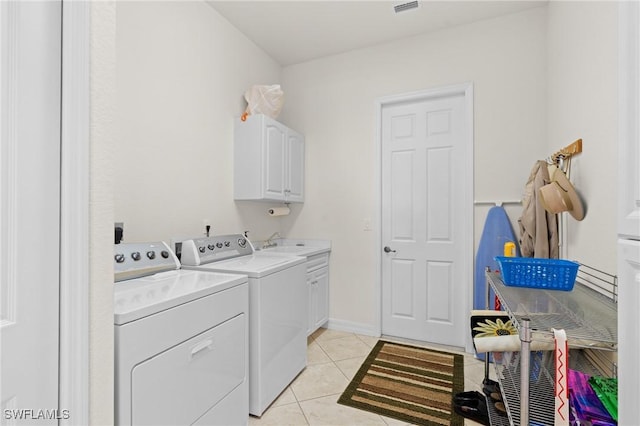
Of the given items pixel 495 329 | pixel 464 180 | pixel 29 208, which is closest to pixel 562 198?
pixel 495 329

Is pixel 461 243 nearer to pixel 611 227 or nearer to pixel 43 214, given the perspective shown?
pixel 611 227

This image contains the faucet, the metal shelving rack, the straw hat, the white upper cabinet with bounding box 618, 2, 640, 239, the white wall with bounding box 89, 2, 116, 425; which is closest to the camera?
the white upper cabinet with bounding box 618, 2, 640, 239

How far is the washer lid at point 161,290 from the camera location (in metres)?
1.14

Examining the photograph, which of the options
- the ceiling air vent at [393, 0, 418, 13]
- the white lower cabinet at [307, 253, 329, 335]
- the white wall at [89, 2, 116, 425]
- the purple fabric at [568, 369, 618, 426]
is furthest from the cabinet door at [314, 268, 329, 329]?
the ceiling air vent at [393, 0, 418, 13]

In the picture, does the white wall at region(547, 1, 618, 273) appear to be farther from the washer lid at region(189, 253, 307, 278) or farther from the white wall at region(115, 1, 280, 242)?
the white wall at region(115, 1, 280, 242)

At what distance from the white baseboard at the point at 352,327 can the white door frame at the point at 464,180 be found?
0.15ft

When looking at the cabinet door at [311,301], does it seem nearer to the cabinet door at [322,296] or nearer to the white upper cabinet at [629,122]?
the cabinet door at [322,296]

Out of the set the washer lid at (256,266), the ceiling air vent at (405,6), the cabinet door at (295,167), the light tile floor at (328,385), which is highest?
the ceiling air vent at (405,6)

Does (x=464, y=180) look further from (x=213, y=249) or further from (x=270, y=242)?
(x=213, y=249)

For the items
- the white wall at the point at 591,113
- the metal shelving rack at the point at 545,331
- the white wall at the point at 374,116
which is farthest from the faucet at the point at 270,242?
the white wall at the point at 591,113

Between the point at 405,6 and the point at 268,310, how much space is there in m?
2.61

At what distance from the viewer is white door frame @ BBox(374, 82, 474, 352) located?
2732 mm

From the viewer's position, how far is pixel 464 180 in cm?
279

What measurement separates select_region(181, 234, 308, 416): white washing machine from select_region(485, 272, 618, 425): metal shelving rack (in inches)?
49.1
